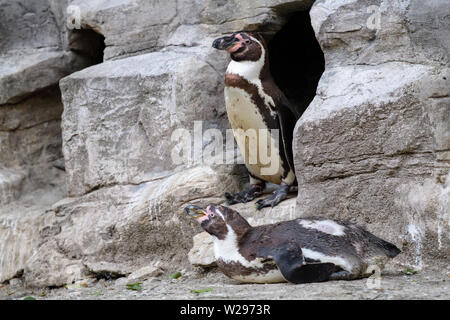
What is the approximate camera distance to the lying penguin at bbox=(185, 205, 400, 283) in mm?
4469

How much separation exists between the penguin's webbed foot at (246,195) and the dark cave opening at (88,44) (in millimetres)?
2101

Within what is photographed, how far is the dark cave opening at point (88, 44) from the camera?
6.91 m

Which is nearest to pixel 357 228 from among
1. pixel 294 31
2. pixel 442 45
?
pixel 442 45

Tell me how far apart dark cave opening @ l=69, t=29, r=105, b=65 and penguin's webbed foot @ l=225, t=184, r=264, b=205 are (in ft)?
6.89

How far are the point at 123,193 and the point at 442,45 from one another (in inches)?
98.4

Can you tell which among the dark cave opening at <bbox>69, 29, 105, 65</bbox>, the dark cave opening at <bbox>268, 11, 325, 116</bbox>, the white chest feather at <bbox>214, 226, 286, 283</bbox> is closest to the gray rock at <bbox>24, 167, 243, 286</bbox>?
the white chest feather at <bbox>214, 226, 286, 283</bbox>

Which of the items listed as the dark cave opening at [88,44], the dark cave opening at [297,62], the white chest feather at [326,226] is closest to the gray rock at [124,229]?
the white chest feather at [326,226]

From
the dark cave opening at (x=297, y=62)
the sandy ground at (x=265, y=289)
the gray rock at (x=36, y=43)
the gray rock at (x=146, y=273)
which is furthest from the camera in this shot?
the dark cave opening at (x=297, y=62)

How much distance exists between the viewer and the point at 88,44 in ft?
23.2

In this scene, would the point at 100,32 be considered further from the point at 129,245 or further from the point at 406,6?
the point at 406,6

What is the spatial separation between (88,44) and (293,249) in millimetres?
3339

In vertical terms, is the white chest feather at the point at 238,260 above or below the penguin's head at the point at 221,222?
below

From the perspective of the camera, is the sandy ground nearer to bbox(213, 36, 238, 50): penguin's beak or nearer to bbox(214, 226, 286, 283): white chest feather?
bbox(214, 226, 286, 283): white chest feather

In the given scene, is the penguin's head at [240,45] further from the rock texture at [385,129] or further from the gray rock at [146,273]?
the gray rock at [146,273]
